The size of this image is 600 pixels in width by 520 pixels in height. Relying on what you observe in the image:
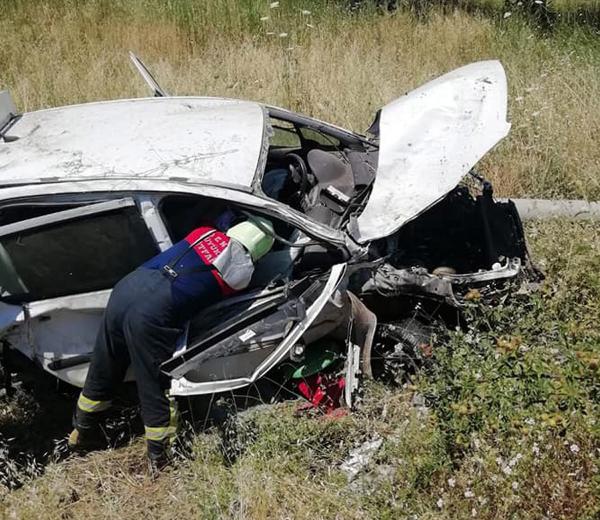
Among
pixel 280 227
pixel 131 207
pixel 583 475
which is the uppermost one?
pixel 131 207

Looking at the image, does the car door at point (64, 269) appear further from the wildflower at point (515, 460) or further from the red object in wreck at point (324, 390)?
the wildflower at point (515, 460)

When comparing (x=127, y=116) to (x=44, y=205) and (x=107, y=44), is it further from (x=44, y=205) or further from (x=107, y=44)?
(x=107, y=44)

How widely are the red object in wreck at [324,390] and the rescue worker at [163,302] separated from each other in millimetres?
779

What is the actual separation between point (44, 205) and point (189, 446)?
5.03 ft

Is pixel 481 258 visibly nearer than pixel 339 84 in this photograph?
Yes

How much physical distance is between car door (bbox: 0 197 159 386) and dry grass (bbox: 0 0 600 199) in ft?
13.0

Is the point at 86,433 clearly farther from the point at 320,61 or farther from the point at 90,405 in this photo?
the point at 320,61

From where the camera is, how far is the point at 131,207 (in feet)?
13.2

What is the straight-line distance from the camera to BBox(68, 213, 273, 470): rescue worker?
3.97m

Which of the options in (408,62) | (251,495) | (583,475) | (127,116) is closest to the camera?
(583,475)

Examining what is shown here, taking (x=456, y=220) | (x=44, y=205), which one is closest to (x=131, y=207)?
(x=44, y=205)

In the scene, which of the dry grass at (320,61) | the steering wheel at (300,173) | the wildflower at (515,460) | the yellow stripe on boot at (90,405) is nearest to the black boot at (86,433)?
the yellow stripe on boot at (90,405)

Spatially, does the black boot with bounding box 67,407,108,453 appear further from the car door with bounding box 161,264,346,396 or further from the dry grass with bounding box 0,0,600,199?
the dry grass with bounding box 0,0,600,199

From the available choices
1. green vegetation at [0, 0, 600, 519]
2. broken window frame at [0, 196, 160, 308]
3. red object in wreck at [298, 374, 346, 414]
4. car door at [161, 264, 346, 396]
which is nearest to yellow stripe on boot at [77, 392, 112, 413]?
green vegetation at [0, 0, 600, 519]
